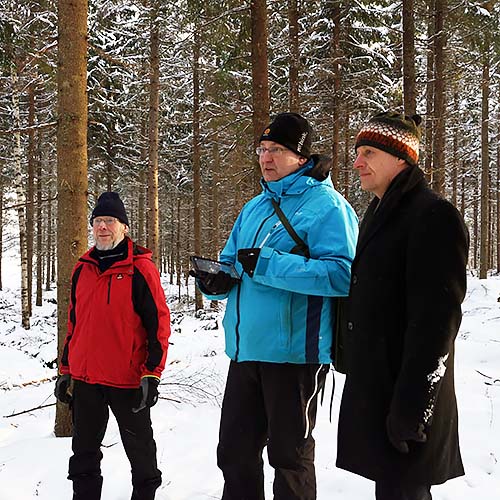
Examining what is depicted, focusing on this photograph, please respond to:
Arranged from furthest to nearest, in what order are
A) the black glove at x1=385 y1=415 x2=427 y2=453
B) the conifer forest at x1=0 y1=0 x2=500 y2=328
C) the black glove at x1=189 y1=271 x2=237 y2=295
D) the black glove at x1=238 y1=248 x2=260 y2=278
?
the conifer forest at x1=0 y1=0 x2=500 y2=328
the black glove at x1=189 y1=271 x2=237 y2=295
the black glove at x1=238 y1=248 x2=260 y2=278
the black glove at x1=385 y1=415 x2=427 y2=453

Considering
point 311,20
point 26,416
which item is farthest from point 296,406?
point 311,20

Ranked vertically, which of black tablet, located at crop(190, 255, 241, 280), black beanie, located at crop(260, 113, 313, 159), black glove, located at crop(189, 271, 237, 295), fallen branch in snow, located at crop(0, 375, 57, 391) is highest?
black beanie, located at crop(260, 113, 313, 159)

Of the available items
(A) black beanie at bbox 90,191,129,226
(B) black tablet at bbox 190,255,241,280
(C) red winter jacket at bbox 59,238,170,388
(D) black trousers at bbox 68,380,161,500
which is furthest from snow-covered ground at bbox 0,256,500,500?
(A) black beanie at bbox 90,191,129,226

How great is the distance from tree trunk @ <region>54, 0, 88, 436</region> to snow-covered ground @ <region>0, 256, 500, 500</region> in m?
0.91

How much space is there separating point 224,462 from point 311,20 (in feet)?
45.9

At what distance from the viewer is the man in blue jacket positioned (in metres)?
2.51

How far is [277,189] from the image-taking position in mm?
2824

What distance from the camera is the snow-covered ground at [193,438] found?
361 centimetres

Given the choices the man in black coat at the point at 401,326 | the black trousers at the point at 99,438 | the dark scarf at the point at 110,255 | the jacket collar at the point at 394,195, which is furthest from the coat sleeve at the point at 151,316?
the jacket collar at the point at 394,195

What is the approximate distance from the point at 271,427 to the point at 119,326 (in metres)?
1.30

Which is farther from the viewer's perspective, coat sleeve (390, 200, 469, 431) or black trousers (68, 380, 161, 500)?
black trousers (68, 380, 161, 500)

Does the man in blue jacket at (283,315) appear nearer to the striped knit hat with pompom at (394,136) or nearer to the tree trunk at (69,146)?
the striped knit hat with pompom at (394,136)

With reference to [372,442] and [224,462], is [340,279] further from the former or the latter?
[224,462]

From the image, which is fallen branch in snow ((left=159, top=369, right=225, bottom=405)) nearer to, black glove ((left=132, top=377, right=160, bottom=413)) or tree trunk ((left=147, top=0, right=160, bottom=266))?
black glove ((left=132, top=377, right=160, bottom=413))
